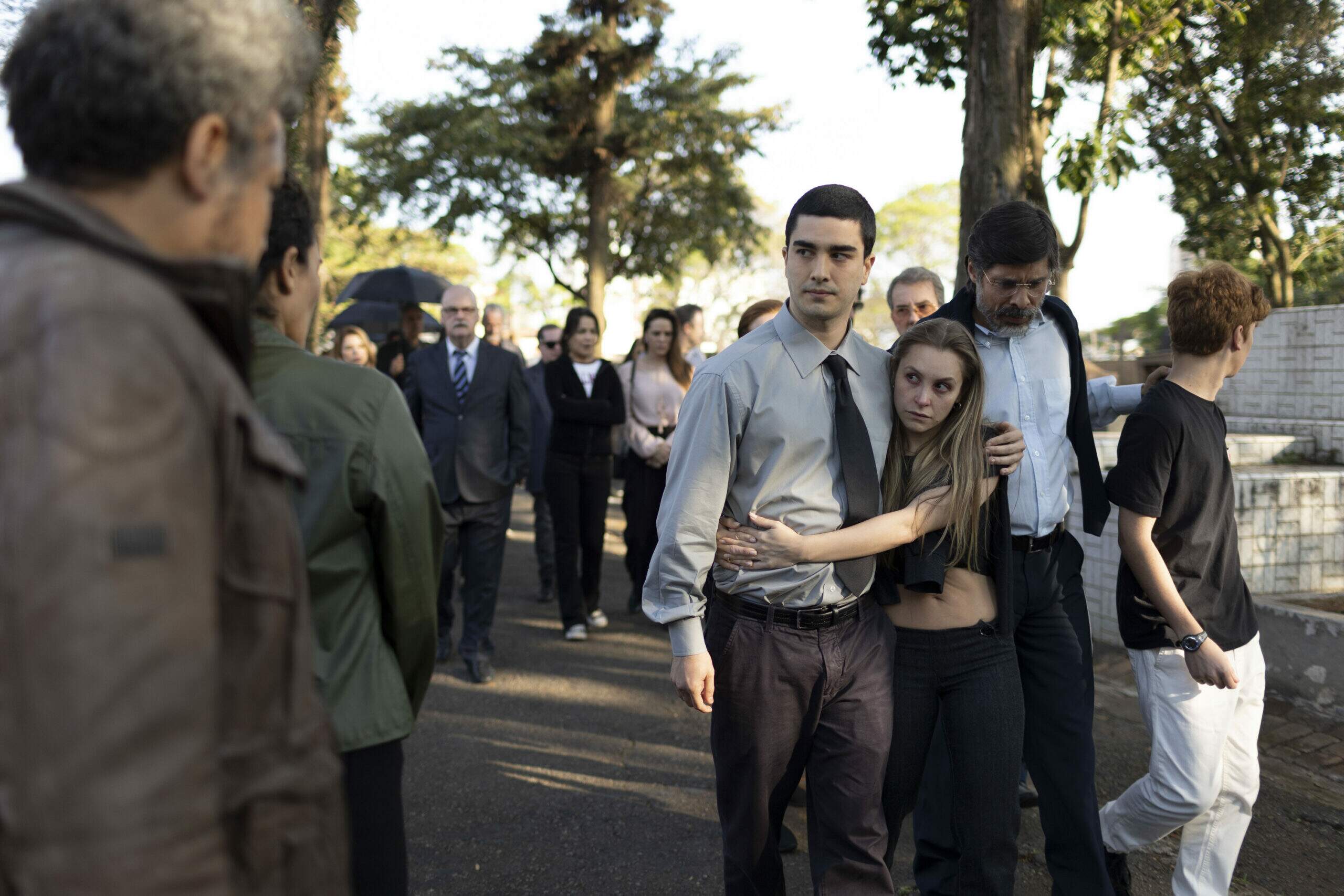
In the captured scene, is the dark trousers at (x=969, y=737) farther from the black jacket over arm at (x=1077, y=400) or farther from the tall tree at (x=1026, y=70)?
the tall tree at (x=1026, y=70)

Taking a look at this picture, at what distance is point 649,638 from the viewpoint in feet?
25.2

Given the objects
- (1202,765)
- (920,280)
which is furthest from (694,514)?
(920,280)

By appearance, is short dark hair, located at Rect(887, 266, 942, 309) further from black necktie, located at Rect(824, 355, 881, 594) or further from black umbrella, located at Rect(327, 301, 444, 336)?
black umbrella, located at Rect(327, 301, 444, 336)

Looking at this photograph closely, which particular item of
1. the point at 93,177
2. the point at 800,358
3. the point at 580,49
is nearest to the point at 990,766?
the point at 800,358

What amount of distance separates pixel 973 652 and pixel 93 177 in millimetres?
2692

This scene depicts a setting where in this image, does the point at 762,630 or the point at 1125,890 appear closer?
the point at 762,630

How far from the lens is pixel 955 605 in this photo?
322 cm

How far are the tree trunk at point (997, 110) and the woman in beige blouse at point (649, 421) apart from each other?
212 cm

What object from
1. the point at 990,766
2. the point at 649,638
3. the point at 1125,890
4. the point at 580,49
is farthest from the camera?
the point at 580,49

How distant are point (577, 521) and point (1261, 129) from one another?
1624 centimetres

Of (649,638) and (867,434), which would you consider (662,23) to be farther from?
(867,434)

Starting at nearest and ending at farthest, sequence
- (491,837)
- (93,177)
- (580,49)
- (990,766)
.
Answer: (93,177) < (990,766) < (491,837) < (580,49)

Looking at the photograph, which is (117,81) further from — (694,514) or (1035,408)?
(1035,408)

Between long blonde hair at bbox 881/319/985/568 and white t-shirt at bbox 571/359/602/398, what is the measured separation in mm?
4860
